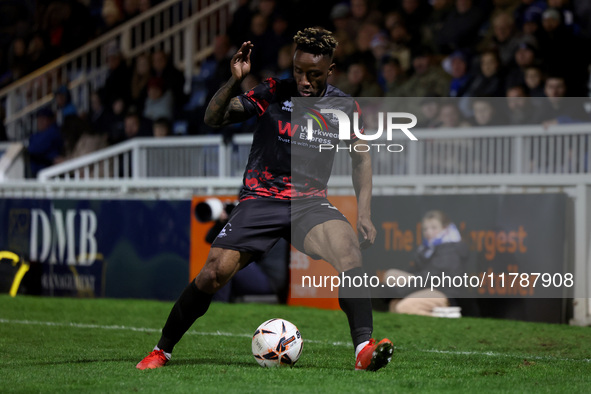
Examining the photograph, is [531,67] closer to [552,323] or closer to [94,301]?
[552,323]

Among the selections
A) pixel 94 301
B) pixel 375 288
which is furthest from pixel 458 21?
pixel 94 301

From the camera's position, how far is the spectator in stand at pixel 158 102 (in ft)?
47.9

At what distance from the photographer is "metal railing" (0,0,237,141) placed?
16.7 m

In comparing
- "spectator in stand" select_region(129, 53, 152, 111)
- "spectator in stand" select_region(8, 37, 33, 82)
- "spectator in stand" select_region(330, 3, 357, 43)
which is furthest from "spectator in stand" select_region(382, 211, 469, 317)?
"spectator in stand" select_region(8, 37, 33, 82)

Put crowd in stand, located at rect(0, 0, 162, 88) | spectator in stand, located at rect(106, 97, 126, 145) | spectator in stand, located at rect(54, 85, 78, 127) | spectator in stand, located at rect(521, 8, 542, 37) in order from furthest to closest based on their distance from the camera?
crowd in stand, located at rect(0, 0, 162, 88) → spectator in stand, located at rect(54, 85, 78, 127) → spectator in stand, located at rect(106, 97, 126, 145) → spectator in stand, located at rect(521, 8, 542, 37)

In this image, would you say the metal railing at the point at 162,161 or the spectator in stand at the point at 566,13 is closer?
the spectator in stand at the point at 566,13

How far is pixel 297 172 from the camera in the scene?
6.08m

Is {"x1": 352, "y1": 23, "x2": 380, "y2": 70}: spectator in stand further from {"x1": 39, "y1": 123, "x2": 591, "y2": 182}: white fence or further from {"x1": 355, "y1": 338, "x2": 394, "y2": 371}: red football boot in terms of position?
{"x1": 355, "y1": 338, "x2": 394, "y2": 371}: red football boot

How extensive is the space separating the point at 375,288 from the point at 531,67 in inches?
127

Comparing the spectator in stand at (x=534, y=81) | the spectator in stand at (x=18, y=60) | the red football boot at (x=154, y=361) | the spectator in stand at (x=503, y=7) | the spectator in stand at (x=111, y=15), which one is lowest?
the red football boot at (x=154, y=361)

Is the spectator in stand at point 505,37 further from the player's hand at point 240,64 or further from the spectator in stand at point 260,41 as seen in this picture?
the player's hand at point 240,64

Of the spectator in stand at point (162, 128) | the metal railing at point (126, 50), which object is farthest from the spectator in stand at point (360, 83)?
the metal railing at point (126, 50)

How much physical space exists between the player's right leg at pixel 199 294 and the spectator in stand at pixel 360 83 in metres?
6.69

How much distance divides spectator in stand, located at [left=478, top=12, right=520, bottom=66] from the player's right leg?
678cm
